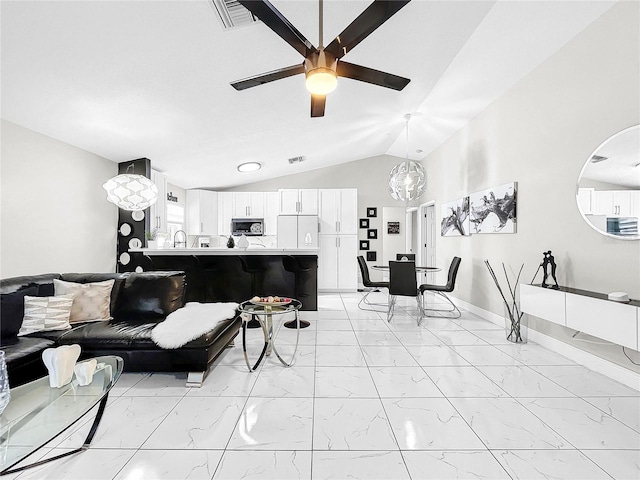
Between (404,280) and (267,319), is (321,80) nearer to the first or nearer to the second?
(267,319)

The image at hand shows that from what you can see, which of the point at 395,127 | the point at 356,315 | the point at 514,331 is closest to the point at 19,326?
the point at 356,315

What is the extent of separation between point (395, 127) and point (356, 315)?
335cm

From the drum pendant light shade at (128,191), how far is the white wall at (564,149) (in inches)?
177

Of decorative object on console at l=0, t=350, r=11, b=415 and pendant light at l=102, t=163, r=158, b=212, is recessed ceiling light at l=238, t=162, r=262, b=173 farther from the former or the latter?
decorative object on console at l=0, t=350, r=11, b=415

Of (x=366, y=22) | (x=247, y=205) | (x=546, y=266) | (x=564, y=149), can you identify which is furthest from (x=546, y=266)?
(x=247, y=205)

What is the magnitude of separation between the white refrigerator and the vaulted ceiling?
7.02 feet

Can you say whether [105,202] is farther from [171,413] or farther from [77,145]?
[171,413]

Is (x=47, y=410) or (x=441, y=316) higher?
(x=47, y=410)

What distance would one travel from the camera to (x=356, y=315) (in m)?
4.78

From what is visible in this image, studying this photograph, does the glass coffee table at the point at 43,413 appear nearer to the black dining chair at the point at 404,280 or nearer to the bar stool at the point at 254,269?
the bar stool at the point at 254,269

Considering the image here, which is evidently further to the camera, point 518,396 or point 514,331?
point 514,331

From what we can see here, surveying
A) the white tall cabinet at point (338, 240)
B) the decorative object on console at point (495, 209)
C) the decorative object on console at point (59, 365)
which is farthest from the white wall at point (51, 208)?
the decorative object on console at point (495, 209)

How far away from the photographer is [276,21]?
1.72 metres

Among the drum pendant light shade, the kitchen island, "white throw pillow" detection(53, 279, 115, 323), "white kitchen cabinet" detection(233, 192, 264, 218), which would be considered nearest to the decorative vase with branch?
the kitchen island
